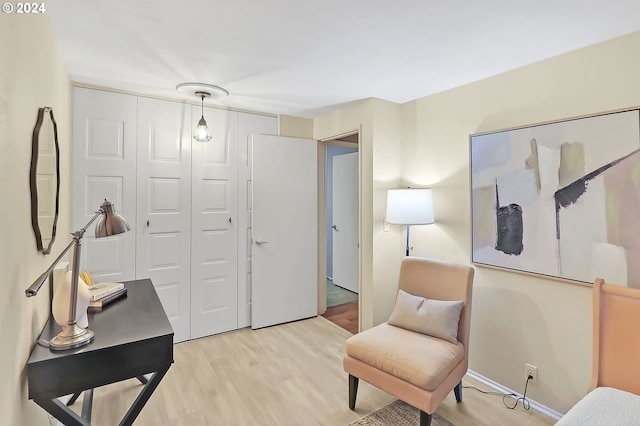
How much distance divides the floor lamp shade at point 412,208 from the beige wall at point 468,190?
0.25 meters

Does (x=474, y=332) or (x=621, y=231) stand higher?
(x=621, y=231)

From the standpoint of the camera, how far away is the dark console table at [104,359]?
1.29 m

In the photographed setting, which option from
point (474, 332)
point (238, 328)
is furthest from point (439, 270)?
point (238, 328)

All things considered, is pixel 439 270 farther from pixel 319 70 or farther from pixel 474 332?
pixel 319 70

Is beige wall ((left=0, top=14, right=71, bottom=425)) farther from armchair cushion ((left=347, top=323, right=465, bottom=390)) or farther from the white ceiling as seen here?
armchair cushion ((left=347, top=323, right=465, bottom=390))

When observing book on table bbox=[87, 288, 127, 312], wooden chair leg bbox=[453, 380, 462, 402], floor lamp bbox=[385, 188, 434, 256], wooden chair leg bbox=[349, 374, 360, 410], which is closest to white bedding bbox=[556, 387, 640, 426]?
wooden chair leg bbox=[453, 380, 462, 402]

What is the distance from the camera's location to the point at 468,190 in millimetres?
2662

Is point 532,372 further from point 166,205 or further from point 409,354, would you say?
point 166,205

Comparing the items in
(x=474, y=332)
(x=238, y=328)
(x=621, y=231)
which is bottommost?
(x=238, y=328)

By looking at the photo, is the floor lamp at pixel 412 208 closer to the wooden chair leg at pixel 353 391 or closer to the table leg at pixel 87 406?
the wooden chair leg at pixel 353 391

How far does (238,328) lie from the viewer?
11.4ft

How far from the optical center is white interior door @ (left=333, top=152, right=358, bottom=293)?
15.7 ft

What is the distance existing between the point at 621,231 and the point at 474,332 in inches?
48.3

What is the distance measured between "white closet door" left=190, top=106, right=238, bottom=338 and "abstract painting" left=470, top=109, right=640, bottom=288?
7.58ft
